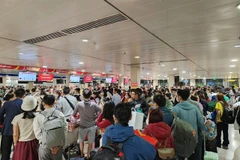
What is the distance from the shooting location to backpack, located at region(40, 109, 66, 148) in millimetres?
2389

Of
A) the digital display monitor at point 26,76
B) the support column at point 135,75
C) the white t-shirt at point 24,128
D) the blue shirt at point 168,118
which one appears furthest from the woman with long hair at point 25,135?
the digital display monitor at point 26,76

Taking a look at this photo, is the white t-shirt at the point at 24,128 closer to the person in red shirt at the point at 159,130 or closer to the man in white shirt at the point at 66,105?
the man in white shirt at the point at 66,105

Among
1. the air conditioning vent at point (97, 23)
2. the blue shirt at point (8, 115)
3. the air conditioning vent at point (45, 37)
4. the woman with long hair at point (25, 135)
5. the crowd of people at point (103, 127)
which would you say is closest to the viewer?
the crowd of people at point (103, 127)

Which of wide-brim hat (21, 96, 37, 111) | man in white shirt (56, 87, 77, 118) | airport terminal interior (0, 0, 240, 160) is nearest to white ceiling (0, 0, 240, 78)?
airport terminal interior (0, 0, 240, 160)

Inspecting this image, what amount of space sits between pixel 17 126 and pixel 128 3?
2.72 m

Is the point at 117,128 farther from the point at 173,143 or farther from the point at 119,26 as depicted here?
the point at 119,26

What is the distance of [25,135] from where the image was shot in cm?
256

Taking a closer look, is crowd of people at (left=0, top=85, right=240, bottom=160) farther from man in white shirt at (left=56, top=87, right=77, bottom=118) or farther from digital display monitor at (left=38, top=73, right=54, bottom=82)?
digital display monitor at (left=38, top=73, right=54, bottom=82)

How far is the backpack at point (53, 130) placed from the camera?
239cm

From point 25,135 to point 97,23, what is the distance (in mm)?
2693

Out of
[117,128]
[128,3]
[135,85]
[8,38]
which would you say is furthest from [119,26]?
[135,85]

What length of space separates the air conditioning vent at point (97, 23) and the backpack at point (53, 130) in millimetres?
2239

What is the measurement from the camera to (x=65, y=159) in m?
3.79

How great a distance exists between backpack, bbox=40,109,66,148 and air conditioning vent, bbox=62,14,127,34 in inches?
88.1
